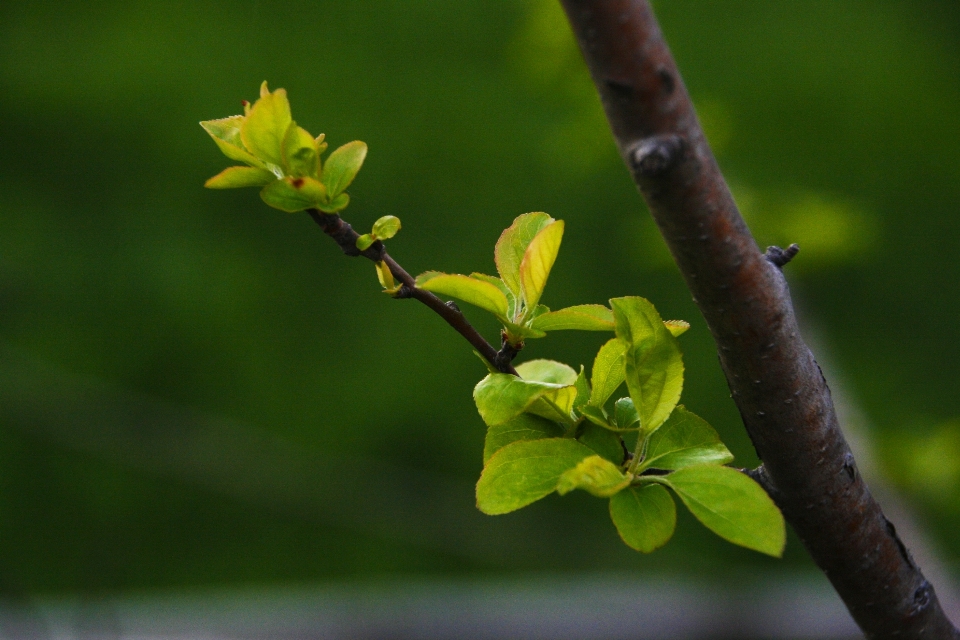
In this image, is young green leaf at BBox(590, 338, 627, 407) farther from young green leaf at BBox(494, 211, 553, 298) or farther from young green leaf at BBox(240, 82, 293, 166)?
young green leaf at BBox(240, 82, 293, 166)

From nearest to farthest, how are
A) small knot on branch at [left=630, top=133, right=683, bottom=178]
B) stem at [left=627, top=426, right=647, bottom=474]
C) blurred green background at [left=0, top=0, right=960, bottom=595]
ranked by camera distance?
small knot on branch at [left=630, top=133, right=683, bottom=178] → stem at [left=627, top=426, right=647, bottom=474] → blurred green background at [left=0, top=0, right=960, bottom=595]

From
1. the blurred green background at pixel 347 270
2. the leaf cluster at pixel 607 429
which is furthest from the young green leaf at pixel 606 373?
the blurred green background at pixel 347 270

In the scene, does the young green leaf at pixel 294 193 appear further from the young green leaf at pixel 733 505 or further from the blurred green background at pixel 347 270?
the blurred green background at pixel 347 270

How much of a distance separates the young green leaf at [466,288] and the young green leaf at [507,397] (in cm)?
3

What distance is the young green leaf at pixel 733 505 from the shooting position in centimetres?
29

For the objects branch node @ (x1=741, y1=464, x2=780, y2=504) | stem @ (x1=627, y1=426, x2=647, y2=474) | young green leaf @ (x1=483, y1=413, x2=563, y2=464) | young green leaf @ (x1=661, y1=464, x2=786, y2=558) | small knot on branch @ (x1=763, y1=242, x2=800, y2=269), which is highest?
small knot on branch @ (x1=763, y1=242, x2=800, y2=269)

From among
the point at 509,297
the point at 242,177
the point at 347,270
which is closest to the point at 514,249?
the point at 509,297

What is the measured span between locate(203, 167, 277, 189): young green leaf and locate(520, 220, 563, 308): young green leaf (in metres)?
0.11

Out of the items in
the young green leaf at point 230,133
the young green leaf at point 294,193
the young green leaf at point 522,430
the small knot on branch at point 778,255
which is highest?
the young green leaf at point 230,133

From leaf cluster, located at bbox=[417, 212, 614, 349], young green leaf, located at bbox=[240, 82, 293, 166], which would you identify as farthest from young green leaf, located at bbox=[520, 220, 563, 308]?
young green leaf, located at bbox=[240, 82, 293, 166]

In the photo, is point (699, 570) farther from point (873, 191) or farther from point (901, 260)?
point (873, 191)

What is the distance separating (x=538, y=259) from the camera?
33 centimetres

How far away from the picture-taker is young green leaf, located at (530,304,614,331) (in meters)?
0.34

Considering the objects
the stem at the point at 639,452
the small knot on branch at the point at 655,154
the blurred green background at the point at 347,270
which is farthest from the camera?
the blurred green background at the point at 347,270
